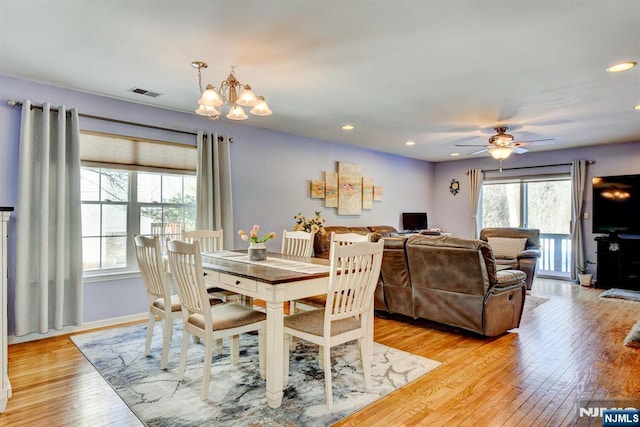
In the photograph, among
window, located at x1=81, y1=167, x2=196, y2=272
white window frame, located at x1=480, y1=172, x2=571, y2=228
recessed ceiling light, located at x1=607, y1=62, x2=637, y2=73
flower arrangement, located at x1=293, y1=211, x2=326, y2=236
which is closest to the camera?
recessed ceiling light, located at x1=607, y1=62, x2=637, y2=73

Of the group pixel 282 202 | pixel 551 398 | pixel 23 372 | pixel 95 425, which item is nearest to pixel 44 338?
pixel 23 372

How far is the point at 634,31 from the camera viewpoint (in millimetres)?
2496

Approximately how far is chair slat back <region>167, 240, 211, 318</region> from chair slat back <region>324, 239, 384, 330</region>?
799mm

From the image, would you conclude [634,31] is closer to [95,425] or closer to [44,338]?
[95,425]

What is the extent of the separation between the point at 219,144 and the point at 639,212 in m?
6.74

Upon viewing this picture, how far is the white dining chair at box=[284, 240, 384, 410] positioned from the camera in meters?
2.28

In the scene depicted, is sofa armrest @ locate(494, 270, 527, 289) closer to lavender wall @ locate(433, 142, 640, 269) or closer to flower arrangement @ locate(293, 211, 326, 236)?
flower arrangement @ locate(293, 211, 326, 236)

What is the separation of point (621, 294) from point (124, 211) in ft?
23.3

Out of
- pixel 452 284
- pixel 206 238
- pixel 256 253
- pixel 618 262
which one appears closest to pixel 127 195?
pixel 206 238

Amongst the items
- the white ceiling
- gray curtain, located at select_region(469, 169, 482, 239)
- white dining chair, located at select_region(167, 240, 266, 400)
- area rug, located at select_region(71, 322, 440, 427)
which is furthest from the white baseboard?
gray curtain, located at select_region(469, 169, 482, 239)

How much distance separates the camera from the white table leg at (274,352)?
2264 mm

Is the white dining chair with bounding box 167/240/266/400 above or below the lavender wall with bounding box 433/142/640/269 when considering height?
below

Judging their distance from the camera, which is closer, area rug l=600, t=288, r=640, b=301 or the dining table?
the dining table

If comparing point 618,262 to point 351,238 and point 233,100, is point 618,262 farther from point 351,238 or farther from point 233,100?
point 233,100
